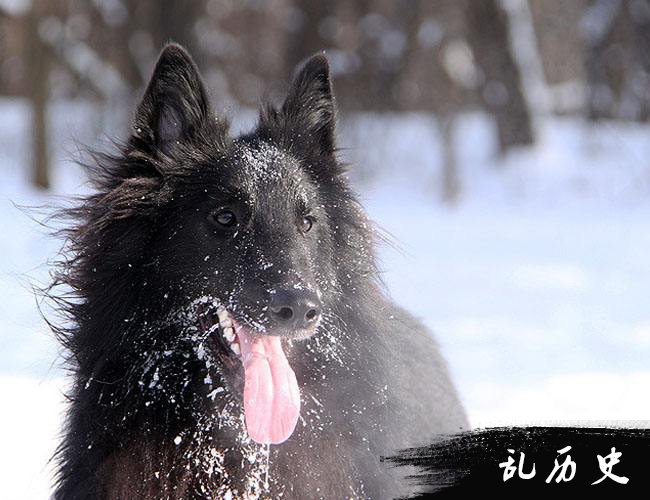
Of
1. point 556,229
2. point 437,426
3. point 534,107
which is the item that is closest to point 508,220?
point 556,229

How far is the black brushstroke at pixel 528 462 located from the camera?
4371 millimetres

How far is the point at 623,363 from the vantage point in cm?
796

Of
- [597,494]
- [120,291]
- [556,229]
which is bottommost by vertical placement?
[597,494]

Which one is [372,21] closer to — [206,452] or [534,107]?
[534,107]

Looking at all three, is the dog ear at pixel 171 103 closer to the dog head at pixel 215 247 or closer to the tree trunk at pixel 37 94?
the dog head at pixel 215 247

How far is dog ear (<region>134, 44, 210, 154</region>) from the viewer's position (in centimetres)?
408

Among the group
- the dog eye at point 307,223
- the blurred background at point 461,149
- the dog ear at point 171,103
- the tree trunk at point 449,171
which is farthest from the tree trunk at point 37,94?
the dog eye at point 307,223

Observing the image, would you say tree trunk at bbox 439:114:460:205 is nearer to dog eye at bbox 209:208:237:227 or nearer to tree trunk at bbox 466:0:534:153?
tree trunk at bbox 466:0:534:153

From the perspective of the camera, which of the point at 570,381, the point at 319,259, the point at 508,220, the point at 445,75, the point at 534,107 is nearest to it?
the point at 319,259

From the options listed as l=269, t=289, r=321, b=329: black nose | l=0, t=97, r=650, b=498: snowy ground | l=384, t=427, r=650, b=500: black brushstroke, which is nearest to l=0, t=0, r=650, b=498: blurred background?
l=0, t=97, r=650, b=498: snowy ground

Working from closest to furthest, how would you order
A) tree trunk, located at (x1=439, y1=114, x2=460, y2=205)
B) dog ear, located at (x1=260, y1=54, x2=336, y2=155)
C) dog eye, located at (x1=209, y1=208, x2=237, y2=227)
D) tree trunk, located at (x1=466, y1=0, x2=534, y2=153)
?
dog eye, located at (x1=209, y1=208, x2=237, y2=227)
dog ear, located at (x1=260, y1=54, x2=336, y2=155)
tree trunk, located at (x1=439, y1=114, x2=460, y2=205)
tree trunk, located at (x1=466, y1=0, x2=534, y2=153)

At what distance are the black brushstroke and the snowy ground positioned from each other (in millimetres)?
929

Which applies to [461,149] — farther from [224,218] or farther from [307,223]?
[224,218]

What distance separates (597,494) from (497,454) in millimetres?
482
